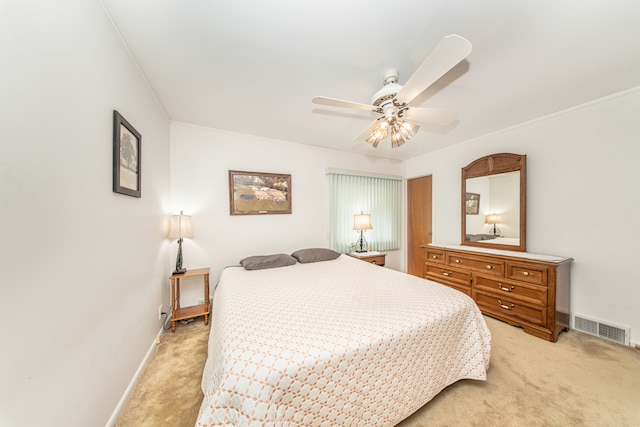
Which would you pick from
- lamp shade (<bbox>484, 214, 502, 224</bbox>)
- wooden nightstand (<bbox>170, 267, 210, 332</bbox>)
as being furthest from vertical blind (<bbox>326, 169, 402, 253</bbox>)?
wooden nightstand (<bbox>170, 267, 210, 332</bbox>)

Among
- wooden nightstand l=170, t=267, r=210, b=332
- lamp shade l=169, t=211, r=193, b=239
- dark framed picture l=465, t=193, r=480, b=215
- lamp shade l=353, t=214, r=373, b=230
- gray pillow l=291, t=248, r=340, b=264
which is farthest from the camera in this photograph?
lamp shade l=353, t=214, r=373, b=230

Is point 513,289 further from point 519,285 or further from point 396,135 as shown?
point 396,135

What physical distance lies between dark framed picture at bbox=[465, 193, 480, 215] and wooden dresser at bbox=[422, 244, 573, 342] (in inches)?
25.3

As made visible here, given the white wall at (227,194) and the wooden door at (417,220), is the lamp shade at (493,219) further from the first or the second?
the white wall at (227,194)

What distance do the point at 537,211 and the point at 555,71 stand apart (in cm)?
166

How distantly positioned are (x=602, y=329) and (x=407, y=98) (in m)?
3.12

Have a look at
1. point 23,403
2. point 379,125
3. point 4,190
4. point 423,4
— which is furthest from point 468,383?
point 4,190

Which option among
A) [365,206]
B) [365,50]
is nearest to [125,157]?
[365,50]

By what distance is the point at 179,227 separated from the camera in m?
2.53

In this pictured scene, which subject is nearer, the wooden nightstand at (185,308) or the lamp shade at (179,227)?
the wooden nightstand at (185,308)

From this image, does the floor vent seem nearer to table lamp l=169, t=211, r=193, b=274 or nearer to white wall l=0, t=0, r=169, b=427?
white wall l=0, t=0, r=169, b=427

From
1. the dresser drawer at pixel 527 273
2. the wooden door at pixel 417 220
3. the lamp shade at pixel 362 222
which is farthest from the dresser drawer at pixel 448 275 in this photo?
the lamp shade at pixel 362 222

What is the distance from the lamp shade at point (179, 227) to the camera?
250 cm

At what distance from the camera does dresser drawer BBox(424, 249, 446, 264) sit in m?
3.25
